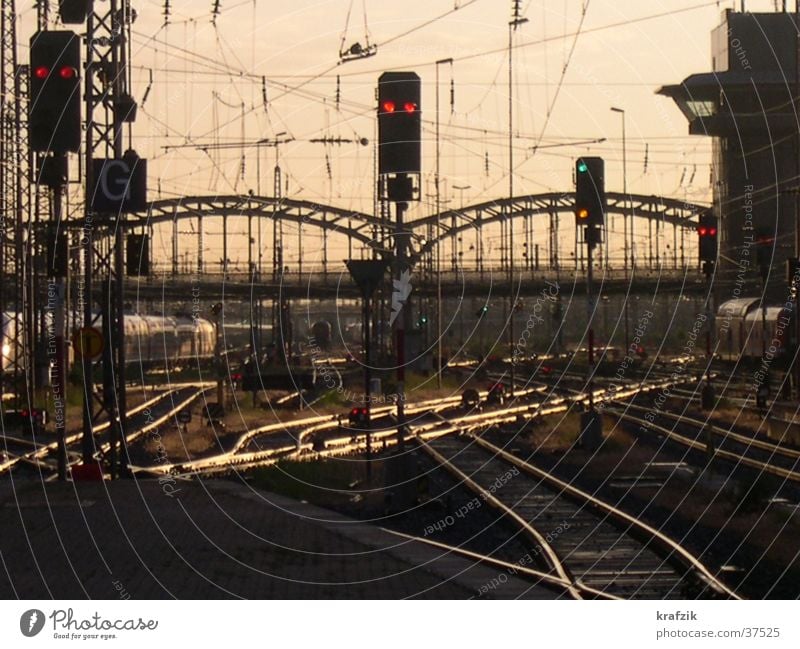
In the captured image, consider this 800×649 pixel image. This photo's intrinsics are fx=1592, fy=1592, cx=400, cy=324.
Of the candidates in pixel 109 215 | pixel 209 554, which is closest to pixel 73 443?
pixel 109 215

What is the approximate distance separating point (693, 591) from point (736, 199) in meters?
53.3

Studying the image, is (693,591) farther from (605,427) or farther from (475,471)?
(605,427)

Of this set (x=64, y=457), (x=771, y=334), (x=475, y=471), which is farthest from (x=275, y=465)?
(x=771, y=334)

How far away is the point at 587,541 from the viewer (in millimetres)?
18312

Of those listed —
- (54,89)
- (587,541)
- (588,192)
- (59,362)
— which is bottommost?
(587,541)

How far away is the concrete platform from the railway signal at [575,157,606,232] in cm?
846

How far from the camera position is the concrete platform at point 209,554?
46.1 ft

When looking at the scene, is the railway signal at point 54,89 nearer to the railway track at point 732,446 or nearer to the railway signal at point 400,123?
the railway signal at point 400,123

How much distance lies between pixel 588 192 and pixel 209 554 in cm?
1292

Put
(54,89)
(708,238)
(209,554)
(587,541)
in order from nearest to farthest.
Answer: (209,554) → (587,541) → (54,89) → (708,238)

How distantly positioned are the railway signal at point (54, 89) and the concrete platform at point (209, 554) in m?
4.66

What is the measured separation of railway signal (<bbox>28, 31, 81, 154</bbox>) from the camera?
1941cm

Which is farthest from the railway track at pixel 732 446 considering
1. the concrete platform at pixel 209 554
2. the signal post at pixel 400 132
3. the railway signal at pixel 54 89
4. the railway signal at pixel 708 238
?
the railway signal at pixel 54 89

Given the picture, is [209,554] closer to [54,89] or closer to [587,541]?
[587,541]
